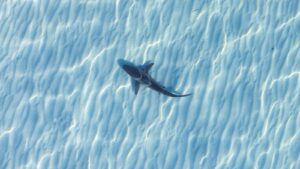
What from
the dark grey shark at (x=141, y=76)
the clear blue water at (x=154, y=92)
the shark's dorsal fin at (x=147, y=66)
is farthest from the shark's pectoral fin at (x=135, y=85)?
the shark's dorsal fin at (x=147, y=66)

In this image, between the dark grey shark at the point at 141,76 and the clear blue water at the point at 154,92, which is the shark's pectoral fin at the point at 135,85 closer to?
the dark grey shark at the point at 141,76

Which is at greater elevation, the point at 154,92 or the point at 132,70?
the point at 132,70

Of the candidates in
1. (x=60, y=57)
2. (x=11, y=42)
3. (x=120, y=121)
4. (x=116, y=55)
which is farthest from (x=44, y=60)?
(x=120, y=121)

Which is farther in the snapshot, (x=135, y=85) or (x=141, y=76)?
(x=135, y=85)

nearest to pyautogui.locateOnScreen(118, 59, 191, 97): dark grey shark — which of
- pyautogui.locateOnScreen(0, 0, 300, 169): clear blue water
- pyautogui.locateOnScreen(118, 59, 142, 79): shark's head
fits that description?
pyautogui.locateOnScreen(118, 59, 142, 79): shark's head

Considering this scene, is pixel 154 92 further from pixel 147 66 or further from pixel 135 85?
pixel 147 66

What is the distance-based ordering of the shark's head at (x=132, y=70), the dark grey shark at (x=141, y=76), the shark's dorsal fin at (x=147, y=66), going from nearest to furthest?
the dark grey shark at (x=141, y=76), the shark's head at (x=132, y=70), the shark's dorsal fin at (x=147, y=66)

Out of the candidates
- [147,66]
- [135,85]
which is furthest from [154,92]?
[147,66]
